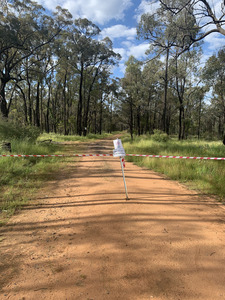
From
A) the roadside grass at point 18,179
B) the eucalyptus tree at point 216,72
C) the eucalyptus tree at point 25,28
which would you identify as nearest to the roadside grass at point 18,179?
the roadside grass at point 18,179

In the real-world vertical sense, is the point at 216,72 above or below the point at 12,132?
above

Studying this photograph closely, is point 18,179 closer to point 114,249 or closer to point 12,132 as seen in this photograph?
point 114,249

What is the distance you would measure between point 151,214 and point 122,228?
844mm

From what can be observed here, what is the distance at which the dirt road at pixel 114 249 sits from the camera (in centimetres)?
210

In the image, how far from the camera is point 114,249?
2.77m

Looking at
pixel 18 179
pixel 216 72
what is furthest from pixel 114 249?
pixel 216 72

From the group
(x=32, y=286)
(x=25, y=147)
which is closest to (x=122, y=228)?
(x=32, y=286)

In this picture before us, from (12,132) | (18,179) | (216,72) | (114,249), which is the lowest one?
(114,249)

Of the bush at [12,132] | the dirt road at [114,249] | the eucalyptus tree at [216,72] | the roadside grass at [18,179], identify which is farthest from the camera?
the eucalyptus tree at [216,72]

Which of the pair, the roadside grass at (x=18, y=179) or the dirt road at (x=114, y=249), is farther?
the roadside grass at (x=18, y=179)

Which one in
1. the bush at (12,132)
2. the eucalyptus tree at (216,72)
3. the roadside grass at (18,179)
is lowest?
the roadside grass at (18,179)

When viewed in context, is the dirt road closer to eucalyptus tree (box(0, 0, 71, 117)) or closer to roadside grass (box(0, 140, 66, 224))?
roadside grass (box(0, 140, 66, 224))

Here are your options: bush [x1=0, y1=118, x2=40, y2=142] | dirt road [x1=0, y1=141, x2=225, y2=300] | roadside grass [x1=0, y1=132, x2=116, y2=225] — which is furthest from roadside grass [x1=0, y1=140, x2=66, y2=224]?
bush [x1=0, y1=118, x2=40, y2=142]

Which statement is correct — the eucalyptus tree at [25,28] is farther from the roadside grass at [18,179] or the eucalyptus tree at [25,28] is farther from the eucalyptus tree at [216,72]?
the eucalyptus tree at [216,72]
